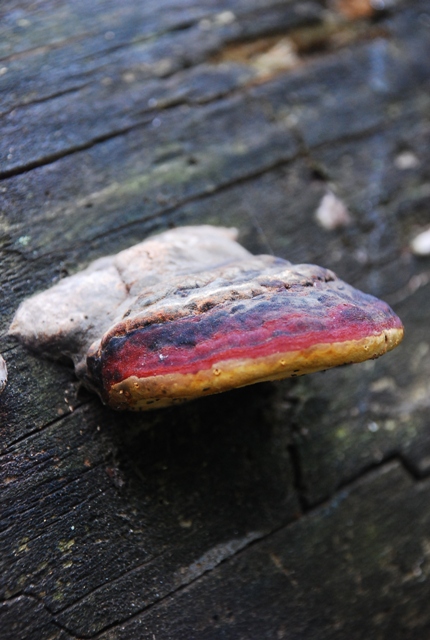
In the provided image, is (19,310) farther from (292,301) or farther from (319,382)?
(319,382)

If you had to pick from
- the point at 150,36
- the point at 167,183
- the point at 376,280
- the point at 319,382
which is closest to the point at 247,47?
the point at 150,36

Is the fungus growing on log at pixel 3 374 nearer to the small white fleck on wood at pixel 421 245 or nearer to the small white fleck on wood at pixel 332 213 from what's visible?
the small white fleck on wood at pixel 332 213

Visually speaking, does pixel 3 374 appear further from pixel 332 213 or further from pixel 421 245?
pixel 421 245

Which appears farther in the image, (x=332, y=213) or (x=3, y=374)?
(x=332, y=213)

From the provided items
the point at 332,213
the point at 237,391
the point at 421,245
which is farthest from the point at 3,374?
the point at 421,245

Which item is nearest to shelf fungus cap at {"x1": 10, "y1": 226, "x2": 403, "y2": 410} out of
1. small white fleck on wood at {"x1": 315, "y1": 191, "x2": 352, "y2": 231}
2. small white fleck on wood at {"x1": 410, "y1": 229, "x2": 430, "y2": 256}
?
small white fleck on wood at {"x1": 315, "y1": 191, "x2": 352, "y2": 231}

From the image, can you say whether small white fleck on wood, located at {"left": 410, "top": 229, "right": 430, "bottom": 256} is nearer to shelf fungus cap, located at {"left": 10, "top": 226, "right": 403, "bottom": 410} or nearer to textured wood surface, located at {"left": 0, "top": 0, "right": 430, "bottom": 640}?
textured wood surface, located at {"left": 0, "top": 0, "right": 430, "bottom": 640}

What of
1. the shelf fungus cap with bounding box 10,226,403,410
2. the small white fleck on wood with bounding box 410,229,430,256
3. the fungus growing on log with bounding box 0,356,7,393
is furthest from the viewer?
the small white fleck on wood with bounding box 410,229,430,256
